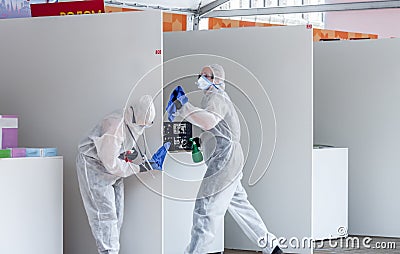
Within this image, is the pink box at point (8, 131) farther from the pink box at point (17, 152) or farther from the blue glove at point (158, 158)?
the blue glove at point (158, 158)

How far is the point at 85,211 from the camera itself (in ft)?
19.4

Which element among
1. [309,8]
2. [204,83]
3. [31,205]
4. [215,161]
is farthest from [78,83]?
[309,8]

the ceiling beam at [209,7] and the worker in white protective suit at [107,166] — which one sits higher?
Result: the ceiling beam at [209,7]

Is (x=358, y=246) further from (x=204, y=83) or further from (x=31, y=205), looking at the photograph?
(x=31, y=205)

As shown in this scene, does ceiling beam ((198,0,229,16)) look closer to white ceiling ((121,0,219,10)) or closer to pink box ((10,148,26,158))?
white ceiling ((121,0,219,10))

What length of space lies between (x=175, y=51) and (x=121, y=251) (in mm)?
2241

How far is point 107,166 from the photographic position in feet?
17.9

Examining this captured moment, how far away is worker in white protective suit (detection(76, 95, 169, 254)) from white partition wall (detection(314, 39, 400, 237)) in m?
2.93

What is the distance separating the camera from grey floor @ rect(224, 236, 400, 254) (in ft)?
23.5

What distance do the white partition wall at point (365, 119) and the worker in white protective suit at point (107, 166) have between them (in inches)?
115

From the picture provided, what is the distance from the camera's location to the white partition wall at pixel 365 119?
797 centimetres

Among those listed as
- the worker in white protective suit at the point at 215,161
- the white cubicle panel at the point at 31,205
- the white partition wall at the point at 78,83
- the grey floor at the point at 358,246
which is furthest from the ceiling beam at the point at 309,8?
the white cubicle panel at the point at 31,205

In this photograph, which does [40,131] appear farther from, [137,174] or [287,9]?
[287,9]

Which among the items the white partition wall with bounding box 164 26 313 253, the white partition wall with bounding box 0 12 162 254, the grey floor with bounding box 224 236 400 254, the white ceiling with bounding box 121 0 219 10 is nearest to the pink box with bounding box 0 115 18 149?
the white partition wall with bounding box 0 12 162 254
